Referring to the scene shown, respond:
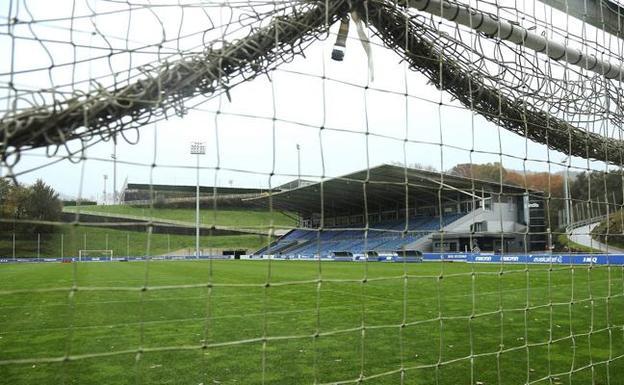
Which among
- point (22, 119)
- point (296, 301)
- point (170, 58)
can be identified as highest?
point (170, 58)

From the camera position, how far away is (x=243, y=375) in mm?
4617

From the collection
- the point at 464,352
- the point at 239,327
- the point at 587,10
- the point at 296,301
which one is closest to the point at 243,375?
the point at 464,352

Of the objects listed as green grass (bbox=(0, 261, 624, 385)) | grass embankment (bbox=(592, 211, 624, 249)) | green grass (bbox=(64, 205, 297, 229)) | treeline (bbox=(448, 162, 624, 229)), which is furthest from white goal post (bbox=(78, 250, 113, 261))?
treeline (bbox=(448, 162, 624, 229))

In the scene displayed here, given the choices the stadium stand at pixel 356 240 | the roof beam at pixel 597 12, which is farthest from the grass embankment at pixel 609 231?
the stadium stand at pixel 356 240

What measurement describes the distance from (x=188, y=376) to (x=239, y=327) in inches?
112

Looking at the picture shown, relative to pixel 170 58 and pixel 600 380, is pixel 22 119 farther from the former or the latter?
pixel 600 380

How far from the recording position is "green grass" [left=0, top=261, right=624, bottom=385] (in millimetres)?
3648

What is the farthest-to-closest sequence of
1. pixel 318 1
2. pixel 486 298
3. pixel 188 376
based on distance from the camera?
1. pixel 486 298
2. pixel 188 376
3. pixel 318 1

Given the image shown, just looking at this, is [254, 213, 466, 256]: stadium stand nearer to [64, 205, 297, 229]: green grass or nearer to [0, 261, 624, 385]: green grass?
[0, 261, 624, 385]: green grass

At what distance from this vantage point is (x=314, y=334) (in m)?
2.64

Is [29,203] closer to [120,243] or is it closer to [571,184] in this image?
[571,184]

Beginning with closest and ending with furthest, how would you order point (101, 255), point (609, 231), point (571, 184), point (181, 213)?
1. point (181, 213)
2. point (571, 184)
3. point (609, 231)
4. point (101, 255)

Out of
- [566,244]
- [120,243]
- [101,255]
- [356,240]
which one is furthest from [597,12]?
[101,255]

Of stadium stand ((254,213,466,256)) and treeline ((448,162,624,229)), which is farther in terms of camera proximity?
stadium stand ((254,213,466,256))
